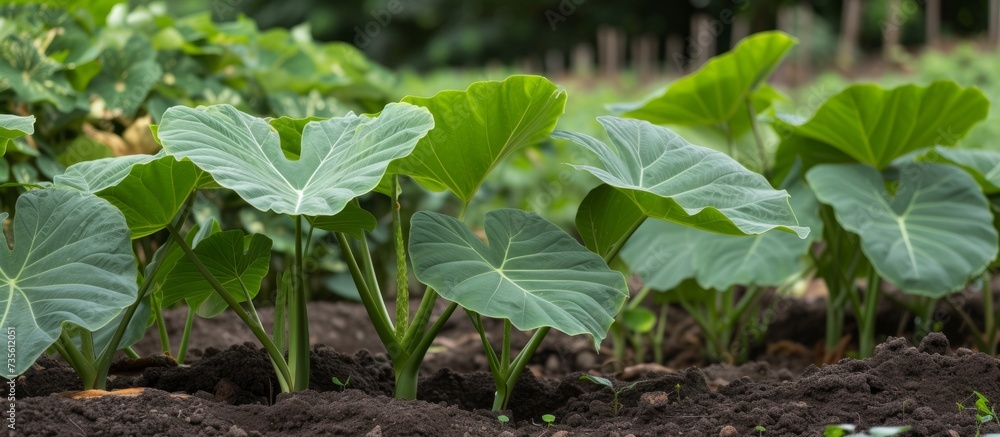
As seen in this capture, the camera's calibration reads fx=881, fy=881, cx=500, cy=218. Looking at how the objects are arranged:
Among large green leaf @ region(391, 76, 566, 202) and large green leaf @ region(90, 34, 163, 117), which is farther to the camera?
large green leaf @ region(90, 34, 163, 117)

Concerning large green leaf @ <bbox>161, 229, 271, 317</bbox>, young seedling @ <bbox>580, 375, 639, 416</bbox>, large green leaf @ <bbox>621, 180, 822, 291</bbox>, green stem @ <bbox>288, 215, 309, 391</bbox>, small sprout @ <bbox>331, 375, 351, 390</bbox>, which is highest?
large green leaf @ <bbox>161, 229, 271, 317</bbox>

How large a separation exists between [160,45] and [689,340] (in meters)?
2.11

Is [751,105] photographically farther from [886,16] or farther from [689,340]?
[886,16]

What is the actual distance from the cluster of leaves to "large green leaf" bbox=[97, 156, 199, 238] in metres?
1.25

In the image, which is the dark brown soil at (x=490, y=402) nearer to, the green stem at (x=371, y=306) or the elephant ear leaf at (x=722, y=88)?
the green stem at (x=371, y=306)

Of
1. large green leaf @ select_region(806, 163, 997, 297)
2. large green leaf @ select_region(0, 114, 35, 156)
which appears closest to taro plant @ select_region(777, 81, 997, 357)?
large green leaf @ select_region(806, 163, 997, 297)

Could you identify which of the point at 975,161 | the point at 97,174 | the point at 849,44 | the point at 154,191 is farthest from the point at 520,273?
the point at 849,44

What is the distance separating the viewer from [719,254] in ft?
8.16

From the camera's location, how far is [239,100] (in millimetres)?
3189

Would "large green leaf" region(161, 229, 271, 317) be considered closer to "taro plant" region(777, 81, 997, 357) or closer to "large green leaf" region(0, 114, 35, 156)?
"large green leaf" region(0, 114, 35, 156)

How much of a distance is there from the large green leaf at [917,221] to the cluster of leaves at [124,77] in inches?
77.9

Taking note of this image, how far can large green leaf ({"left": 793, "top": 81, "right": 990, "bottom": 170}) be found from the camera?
2.25 m

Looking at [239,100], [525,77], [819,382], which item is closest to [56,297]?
[525,77]

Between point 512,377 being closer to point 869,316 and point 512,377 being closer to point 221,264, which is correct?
point 221,264
